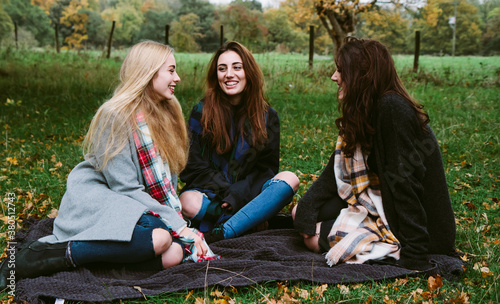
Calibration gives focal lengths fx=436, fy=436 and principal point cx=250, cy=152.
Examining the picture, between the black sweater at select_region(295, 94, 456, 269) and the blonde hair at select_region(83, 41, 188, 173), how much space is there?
131 cm

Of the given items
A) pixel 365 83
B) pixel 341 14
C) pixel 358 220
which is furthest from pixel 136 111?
pixel 341 14

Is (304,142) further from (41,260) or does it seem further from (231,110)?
(41,260)

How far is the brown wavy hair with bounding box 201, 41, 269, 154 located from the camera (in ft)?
11.1

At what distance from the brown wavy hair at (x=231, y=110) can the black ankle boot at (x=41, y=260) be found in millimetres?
1357

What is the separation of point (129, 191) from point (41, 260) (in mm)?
607

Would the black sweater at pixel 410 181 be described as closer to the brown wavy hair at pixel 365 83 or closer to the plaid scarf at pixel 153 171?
the brown wavy hair at pixel 365 83

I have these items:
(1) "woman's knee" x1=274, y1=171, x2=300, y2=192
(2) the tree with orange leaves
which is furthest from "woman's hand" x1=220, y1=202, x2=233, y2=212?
(2) the tree with orange leaves

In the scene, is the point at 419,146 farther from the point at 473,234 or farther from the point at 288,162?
the point at 288,162

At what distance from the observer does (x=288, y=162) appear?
5.19 metres

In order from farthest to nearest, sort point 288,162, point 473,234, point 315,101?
point 315,101 → point 288,162 → point 473,234

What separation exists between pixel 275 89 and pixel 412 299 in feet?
25.5

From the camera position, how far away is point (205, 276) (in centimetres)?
245

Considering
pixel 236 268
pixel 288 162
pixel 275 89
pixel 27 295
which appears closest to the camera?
pixel 27 295

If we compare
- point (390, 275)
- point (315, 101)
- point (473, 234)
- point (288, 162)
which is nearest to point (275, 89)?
point (315, 101)
